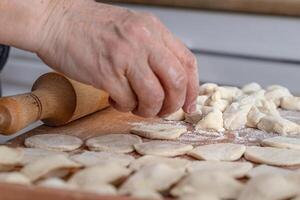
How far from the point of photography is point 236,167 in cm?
94

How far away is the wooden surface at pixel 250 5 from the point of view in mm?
1945

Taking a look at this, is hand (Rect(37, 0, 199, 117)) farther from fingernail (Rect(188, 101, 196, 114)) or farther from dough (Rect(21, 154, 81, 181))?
dough (Rect(21, 154, 81, 181))

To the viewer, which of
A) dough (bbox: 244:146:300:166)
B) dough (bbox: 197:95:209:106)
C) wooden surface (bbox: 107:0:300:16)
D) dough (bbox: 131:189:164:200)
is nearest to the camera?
dough (bbox: 131:189:164:200)

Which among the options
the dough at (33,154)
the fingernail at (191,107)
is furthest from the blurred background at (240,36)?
the dough at (33,154)

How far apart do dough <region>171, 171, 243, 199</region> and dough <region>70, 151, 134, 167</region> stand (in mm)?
164

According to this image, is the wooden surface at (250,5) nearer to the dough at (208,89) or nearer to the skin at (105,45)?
the dough at (208,89)

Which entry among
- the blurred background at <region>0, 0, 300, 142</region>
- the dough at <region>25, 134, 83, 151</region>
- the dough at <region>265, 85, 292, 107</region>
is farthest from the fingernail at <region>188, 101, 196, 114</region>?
the blurred background at <region>0, 0, 300, 142</region>

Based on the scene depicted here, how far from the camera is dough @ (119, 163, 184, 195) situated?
2.58 ft

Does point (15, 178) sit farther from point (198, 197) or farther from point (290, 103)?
point (290, 103)

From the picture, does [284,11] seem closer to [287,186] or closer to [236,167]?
[236,167]

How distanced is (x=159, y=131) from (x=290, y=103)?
1.19 feet

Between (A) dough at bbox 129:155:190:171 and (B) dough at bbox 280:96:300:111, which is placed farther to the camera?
(B) dough at bbox 280:96:300:111

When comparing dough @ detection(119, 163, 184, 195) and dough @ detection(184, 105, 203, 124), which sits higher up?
dough @ detection(119, 163, 184, 195)

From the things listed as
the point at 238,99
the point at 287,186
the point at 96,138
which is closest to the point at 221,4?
the point at 238,99
